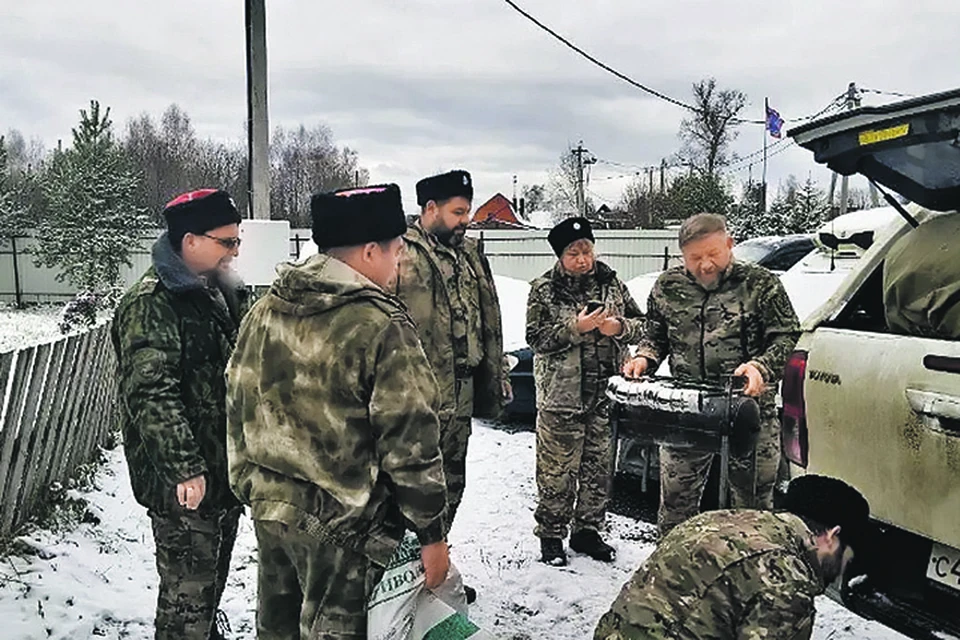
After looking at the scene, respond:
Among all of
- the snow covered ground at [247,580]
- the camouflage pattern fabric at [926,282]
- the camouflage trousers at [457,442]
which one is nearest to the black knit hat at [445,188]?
the camouflage trousers at [457,442]

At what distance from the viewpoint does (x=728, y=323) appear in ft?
13.2

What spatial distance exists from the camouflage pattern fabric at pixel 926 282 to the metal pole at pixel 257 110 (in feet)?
15.4

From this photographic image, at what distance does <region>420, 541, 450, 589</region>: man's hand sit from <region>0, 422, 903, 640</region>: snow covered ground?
5.73 ft

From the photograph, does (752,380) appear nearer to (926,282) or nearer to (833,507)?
(926,282)

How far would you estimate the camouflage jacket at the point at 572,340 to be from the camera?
4.63m

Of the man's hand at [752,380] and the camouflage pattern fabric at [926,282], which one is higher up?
the camouflage pattern fabric at [926,282]

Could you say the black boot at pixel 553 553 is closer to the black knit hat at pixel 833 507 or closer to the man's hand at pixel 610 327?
the man's hand at pixel 610 327

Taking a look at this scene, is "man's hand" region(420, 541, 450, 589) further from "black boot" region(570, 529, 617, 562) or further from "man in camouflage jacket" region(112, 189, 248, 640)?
"black boot" region(570, 529, 617, 562)

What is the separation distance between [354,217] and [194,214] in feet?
3.55

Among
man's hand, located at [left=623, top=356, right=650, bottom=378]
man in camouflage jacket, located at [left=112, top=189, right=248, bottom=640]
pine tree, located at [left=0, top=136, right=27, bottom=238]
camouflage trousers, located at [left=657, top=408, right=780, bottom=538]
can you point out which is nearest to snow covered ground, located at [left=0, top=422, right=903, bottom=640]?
camouflage trousers, located at [left=657, top=408, right=780, bottom=538]

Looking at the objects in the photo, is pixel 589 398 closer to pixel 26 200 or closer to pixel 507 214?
pixel 26 200

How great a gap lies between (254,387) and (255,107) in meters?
5.00

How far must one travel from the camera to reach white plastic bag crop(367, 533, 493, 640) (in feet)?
7.43

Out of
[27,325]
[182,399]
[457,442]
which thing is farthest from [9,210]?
[182,399]
